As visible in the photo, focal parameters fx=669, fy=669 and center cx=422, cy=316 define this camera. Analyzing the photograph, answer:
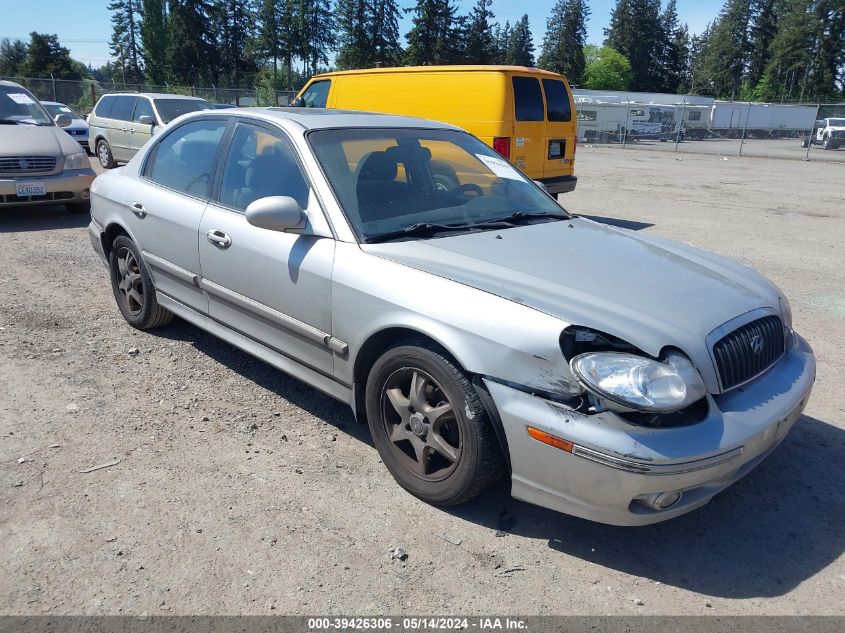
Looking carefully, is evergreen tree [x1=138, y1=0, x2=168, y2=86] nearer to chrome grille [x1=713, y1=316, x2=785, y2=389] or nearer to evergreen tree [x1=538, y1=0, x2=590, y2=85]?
evergreen tree [x1=538, y1=0, x2=590, y2=85]

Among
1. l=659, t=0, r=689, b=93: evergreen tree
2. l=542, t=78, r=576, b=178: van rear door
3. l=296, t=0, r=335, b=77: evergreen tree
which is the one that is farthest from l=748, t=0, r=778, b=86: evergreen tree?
l=542, t=78, r=576, b=178: van rear door

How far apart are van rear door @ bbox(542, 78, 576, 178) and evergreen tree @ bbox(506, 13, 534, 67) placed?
100983mm

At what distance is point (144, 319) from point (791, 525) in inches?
167

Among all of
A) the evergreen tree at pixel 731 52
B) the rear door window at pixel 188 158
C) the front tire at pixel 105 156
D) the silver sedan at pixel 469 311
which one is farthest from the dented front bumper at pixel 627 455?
the evergreen tree at pixel 731 52

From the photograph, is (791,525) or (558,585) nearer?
(558,585)

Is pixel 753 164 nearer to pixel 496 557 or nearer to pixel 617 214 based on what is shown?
pixel 617 214

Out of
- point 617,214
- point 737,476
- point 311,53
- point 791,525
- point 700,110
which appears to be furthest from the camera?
point 311,53

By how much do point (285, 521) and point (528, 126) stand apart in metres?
7.66

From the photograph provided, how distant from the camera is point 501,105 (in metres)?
9.07

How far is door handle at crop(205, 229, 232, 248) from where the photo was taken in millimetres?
3743

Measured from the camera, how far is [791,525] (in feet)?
9.68

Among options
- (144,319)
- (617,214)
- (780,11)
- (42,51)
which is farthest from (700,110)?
(42,51)

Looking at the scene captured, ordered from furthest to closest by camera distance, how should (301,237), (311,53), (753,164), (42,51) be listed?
(311,53) < (42,51) < (753,164) < (301,237)

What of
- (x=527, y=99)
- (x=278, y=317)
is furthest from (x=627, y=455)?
(x=527, y=99)
